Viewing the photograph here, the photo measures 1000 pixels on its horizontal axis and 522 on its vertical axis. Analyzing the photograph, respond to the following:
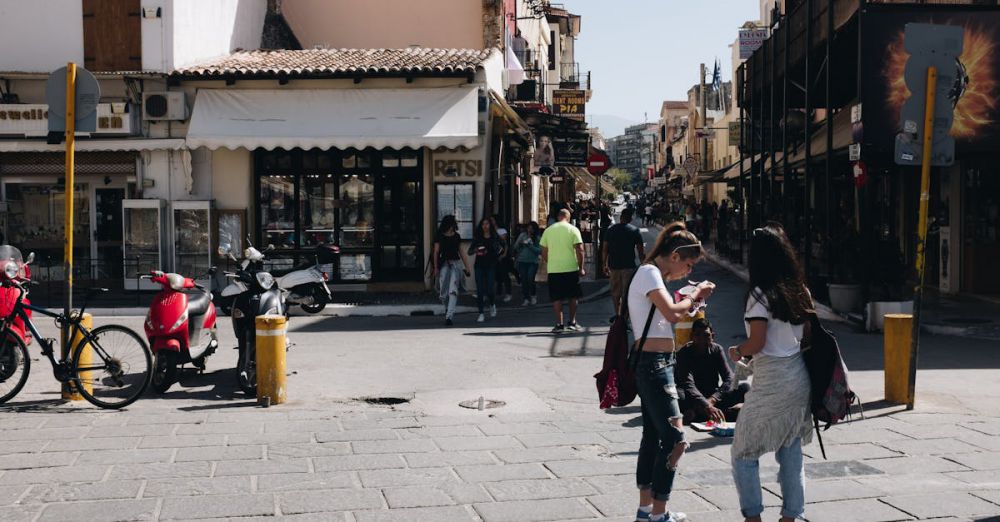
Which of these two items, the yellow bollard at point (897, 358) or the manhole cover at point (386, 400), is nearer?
the yellow bollard at point (897, 358)

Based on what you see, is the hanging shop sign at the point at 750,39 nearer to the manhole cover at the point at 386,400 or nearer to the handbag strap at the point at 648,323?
the manhole cover at the point at 386,400

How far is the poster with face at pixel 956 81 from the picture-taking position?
15.0 meters

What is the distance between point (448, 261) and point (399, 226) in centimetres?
529

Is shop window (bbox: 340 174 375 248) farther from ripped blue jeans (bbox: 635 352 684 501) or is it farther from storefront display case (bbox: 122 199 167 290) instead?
ripped blue jeans (bbox: 635 352 684 501)

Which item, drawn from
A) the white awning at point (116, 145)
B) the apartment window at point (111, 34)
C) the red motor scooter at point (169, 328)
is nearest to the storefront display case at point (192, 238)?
the white awning at point (116, 145)

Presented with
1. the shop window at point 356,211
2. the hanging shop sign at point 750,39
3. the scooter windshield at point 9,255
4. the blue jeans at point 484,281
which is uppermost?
the hanging shop sign at point 750,39

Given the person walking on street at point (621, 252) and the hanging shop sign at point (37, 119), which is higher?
the hanging shop sign at point (37, 119)

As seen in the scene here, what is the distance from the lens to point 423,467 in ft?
22.5

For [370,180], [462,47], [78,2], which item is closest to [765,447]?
[370,180]

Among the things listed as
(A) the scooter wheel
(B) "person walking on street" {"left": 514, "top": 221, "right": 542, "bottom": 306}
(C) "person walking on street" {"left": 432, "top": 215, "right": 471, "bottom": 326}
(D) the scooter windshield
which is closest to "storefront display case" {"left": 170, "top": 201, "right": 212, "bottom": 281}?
(B) "person walking on street" {"left": 514, "top": 221, "right": 542, "bottom": 306}

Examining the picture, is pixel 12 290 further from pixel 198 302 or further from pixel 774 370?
pixel 774 370

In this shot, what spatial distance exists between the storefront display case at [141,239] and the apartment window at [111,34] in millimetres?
2587

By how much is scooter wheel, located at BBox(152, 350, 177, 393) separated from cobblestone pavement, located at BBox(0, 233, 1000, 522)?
0.45ft

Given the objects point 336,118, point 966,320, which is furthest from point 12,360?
point 966,320
